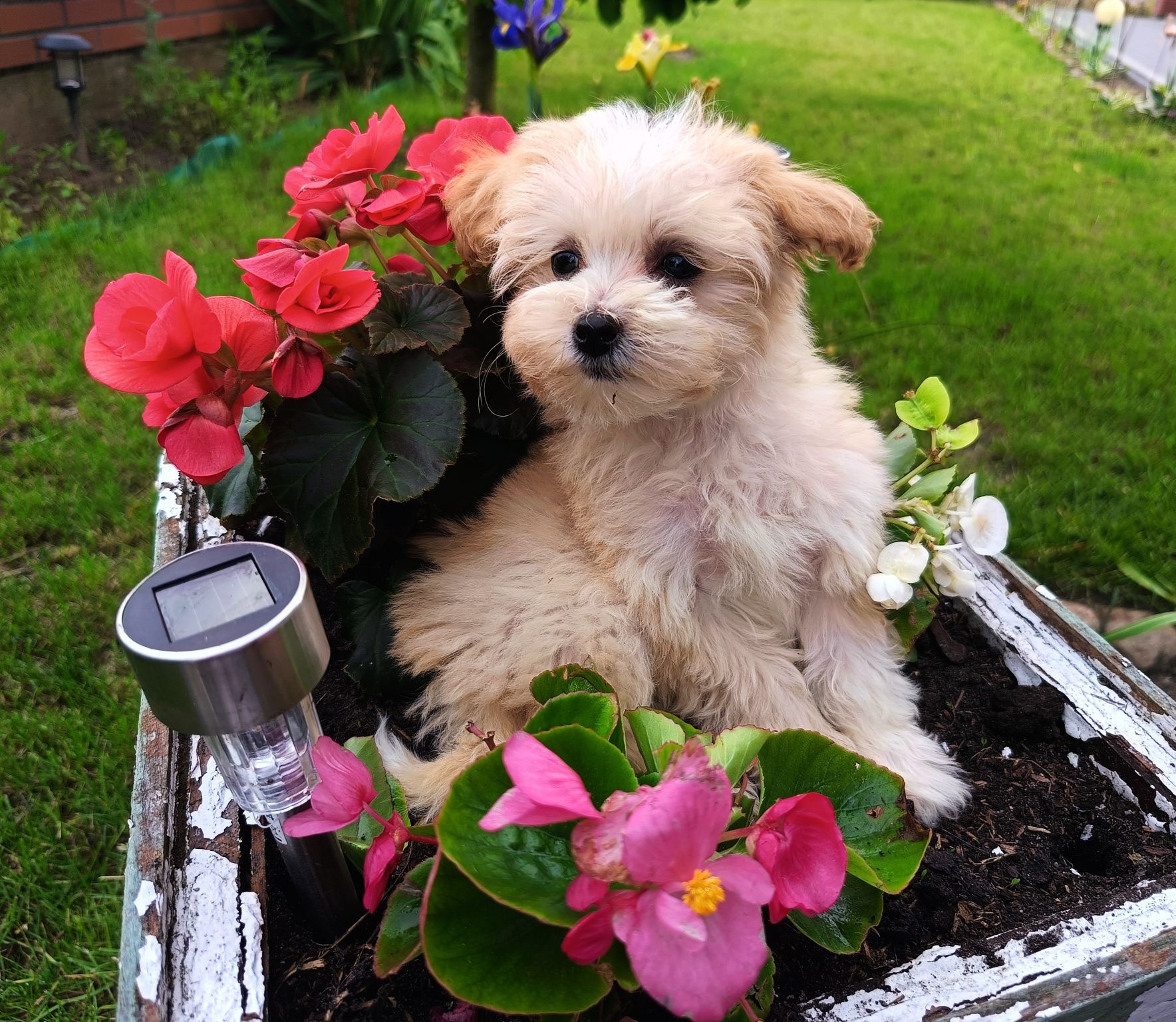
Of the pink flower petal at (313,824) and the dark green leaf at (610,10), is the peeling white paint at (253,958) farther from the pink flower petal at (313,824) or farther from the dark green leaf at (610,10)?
the dark green leaf at (610,10)

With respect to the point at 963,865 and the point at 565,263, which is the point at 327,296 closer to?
the point at 565,263

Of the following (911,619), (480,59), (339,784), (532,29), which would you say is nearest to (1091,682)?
(911,619)

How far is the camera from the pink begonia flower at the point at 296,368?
4.78 ft

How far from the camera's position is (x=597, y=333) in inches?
56.2

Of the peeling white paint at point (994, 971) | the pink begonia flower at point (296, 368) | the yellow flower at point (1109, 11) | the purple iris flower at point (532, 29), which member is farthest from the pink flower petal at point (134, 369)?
the yellow flower at point (1109, 11)

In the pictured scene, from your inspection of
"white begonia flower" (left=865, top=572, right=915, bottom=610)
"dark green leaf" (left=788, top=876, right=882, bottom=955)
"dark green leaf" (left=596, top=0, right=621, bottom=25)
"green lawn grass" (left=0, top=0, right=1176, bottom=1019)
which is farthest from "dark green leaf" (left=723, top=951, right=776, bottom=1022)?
"dark green leaf" (left=596, top=0, right=621, bottom=25)

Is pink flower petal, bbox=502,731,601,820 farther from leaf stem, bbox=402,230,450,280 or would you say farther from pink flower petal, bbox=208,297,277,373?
leaf stem, bbox=402,230,450,280

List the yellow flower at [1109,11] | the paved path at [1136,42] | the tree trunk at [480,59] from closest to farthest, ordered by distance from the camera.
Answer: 1. the tree trunk at [480,59]
2. the yellow flower at [1109,11]
3. the paved path at [1136,42]

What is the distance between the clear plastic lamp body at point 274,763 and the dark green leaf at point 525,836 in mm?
257

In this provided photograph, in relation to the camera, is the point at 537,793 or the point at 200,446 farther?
the point at 200,446

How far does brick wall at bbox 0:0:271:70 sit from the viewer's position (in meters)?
5.25

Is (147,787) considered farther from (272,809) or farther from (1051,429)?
(1051,429)

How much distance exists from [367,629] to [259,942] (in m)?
0.61

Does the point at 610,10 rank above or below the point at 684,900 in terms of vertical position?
above
